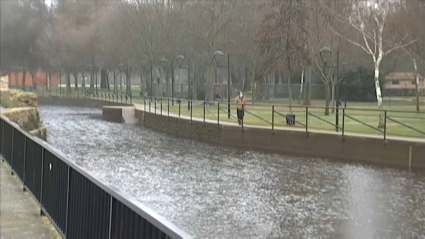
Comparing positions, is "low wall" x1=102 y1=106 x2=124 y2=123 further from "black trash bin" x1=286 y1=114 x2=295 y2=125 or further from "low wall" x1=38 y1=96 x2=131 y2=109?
"black trash bin" x1=286 y1=114 x2=295 y2=125

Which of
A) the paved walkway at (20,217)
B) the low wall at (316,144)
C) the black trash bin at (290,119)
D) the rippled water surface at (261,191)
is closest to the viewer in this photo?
the paved walkway at (20,217)

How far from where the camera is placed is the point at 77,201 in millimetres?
6340

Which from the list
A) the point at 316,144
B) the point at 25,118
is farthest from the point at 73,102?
the point at 316,144

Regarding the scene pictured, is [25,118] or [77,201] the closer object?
[77,201]

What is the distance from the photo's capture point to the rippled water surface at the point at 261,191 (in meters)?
11.1

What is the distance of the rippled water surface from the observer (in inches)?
436

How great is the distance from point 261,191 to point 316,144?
9.53 meters

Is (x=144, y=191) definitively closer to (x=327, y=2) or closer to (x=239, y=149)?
(x=239, y=149)

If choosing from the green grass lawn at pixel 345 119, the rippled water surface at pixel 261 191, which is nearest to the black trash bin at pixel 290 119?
the green grass lawn at pixel 345 119

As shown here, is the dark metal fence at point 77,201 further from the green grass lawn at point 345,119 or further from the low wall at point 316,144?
the green grass lawn at point 345,119

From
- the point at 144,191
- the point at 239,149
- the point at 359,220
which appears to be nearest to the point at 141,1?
the point at 239,149

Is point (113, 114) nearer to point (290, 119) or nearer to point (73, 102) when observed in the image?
point (290, 119)

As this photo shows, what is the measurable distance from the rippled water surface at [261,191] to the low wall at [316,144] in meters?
1.43

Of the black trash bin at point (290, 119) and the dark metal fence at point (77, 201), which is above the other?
the dark metal fence at point (77, 201)
